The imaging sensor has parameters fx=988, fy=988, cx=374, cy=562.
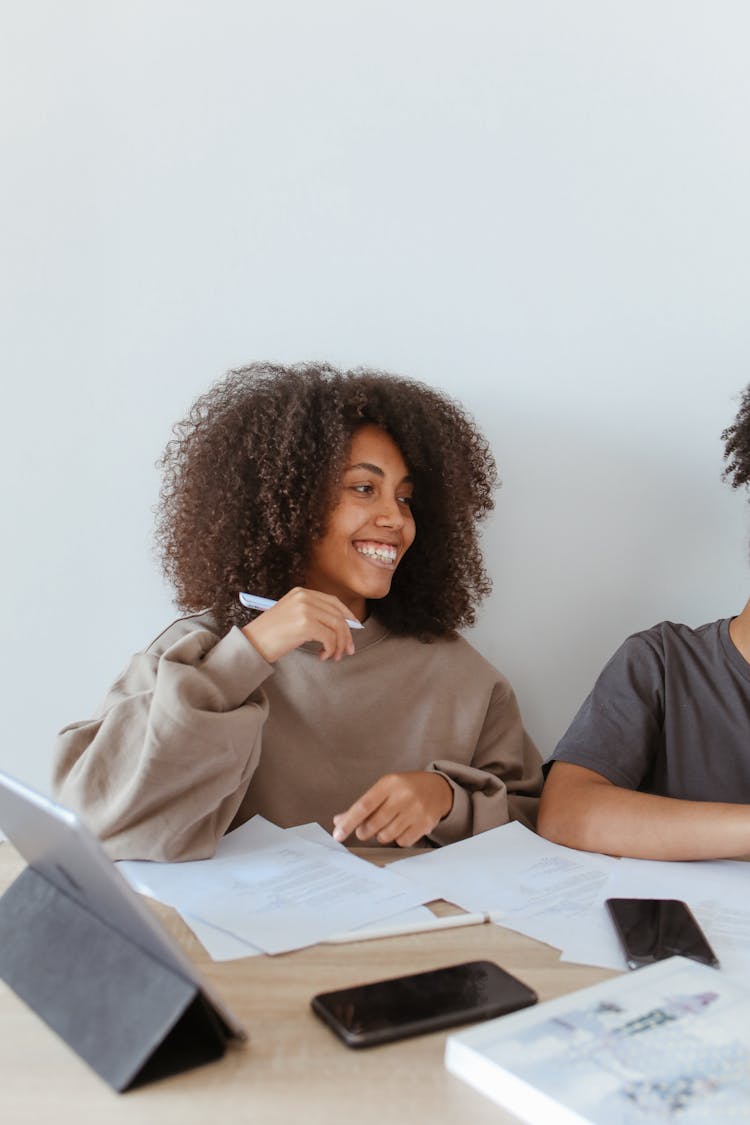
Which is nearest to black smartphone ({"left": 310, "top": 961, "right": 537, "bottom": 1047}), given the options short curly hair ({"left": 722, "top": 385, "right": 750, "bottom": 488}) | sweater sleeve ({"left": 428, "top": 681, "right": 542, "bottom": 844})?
sweater sleeve ({"left": 428, "top": 681, "right": 542, "bottom": 844})

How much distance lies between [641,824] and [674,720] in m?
0.25

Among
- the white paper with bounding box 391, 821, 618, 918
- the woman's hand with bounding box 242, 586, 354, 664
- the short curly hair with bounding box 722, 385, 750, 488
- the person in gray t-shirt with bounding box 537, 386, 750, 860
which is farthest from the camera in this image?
the short curly hair with bounding box 722, 385, 750, 488

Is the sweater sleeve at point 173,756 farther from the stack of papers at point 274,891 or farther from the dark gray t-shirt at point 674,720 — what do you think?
the dark gray t-shirt at point 674,720

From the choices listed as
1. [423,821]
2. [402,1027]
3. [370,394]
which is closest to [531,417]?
[370,394]

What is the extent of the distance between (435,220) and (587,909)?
1.05m

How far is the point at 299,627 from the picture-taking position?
115cm

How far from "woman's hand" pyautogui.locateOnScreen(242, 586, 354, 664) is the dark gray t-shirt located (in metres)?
0.34

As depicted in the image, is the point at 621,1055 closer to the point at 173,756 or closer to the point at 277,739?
the point at 173,756

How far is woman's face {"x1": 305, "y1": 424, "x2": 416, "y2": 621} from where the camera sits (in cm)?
136

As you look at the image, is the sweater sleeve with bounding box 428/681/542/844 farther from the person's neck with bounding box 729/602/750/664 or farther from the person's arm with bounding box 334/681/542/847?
the person's neck with bounding box 729/602/750/664

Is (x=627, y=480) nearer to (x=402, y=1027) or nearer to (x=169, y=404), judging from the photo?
(x=169, y=404)

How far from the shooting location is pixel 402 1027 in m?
0.64

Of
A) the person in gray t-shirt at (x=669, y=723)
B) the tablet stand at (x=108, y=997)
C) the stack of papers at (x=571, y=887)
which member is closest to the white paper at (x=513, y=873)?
the stack of papers at (x=571, y=887)

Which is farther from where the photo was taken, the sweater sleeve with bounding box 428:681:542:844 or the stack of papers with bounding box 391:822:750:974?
the sweater sleeve with bounding box 428:681:542:844
